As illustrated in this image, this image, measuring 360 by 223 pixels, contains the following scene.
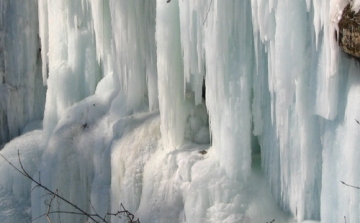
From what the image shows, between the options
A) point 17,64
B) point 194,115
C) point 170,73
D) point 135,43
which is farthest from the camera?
point 17,64

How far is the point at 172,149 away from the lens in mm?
7812

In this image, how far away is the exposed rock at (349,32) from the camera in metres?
5.54

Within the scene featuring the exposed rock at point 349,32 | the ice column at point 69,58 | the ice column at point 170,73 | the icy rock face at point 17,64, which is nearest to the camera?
the exposed rock at point 349,32

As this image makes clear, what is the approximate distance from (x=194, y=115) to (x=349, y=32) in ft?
8.47

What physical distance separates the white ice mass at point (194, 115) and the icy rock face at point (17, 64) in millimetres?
228

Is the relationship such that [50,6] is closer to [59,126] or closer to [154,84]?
[59,126]

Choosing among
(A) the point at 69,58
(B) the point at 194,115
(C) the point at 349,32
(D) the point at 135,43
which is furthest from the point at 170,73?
(A) the point at 69,58

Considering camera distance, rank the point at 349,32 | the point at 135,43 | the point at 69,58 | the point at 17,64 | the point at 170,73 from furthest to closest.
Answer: the point at 17,64 → the point at 69,58 → the point at 135,43 → the point at 170,73 → the point at 349,32

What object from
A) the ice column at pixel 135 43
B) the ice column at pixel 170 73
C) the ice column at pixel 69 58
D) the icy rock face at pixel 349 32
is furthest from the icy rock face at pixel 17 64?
the icy rock face at pixel 349 32

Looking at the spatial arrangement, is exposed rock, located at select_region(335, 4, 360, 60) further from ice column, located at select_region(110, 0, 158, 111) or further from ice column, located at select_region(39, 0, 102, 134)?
ice column, located at select_region(39, 0, 102, 134)

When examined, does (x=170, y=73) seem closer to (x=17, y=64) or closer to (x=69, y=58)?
(x=69, y=58)

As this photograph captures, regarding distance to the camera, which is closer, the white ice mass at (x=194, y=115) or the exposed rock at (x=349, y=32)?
the exposed rock at (x=349, y=32)

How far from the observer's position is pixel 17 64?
11.2 metres

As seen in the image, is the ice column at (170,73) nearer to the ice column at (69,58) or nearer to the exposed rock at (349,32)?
the exposed rock at (349,32)
